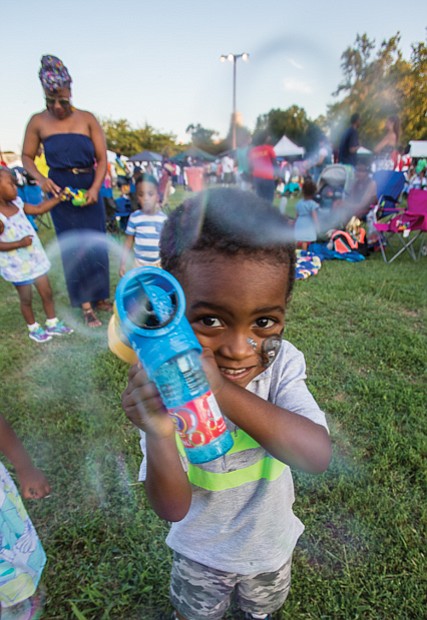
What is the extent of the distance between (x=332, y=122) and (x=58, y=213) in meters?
2.66

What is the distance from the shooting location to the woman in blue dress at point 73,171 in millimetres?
3099

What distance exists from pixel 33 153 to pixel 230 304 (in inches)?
133

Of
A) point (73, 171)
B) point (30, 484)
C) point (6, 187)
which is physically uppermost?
point (73, 171)

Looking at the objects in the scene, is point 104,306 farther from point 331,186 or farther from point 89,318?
point 331,186

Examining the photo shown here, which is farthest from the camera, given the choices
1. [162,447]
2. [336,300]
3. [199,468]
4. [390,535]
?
[336,300]

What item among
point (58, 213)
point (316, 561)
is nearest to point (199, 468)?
point (316, 561)

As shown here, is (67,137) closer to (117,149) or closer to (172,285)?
(172,285)

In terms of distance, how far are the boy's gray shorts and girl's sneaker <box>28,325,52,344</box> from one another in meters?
2.93

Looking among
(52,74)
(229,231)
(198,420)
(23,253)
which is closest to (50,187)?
(23,253)

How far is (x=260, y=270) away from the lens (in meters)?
0.84

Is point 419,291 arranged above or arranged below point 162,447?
below

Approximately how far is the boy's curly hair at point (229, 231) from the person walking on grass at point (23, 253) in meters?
2.84

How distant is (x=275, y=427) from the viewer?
847mm

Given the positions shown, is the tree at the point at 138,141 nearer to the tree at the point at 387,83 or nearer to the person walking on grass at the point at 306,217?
the person walking on grass at the point at 306,217
